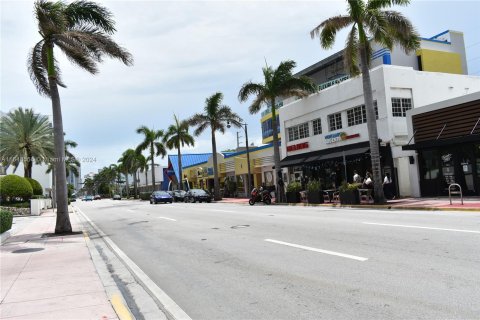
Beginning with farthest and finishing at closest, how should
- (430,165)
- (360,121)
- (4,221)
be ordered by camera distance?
1. (360,121)
2. (430,165)
3. (4,221)

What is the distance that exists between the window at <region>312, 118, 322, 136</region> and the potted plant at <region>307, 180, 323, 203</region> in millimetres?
6846

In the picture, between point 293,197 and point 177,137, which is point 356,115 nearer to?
point 293,197

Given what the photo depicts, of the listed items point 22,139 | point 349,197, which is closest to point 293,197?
point 349,197

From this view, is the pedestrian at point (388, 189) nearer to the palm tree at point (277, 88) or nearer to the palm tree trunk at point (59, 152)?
the palm tree at point (277, 88)

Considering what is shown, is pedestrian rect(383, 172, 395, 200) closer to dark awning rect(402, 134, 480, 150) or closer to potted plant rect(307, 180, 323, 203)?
dark awning rect(402, 134, 480, 150)

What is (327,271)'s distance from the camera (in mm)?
7176

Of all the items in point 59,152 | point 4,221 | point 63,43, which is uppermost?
point 63,43

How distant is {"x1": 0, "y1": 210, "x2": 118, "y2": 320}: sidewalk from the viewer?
585cm

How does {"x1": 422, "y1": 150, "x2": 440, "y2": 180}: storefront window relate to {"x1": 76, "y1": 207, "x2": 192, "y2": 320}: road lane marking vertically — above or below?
above

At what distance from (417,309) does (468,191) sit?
18.9 m

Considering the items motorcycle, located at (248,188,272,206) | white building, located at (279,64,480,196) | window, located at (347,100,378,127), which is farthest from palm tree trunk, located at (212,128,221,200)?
window, located at (347,100,378,127)

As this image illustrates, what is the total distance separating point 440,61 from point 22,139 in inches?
1507

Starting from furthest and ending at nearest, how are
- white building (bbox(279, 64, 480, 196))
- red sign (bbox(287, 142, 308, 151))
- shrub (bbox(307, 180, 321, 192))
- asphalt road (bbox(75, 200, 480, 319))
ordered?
red sign (bbox(287, 142, 308, 151))
shrub (bbox(307, 180, 321, 192))
white building (bbox(279, 64, 480, 196))
asphalt road (bbox(75, 200, 480, 319))

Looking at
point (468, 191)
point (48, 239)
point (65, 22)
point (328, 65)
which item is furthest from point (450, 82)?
point (48, 239)
